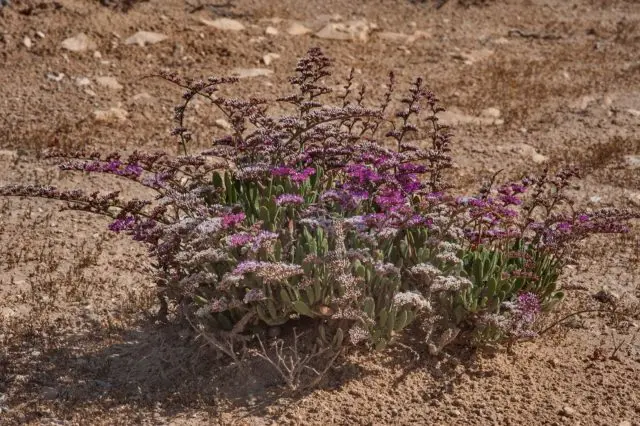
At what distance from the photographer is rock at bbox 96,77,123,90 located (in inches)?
458

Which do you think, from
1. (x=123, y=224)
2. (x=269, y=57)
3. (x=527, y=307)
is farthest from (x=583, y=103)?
(x=123, y=224)

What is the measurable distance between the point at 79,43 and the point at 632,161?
8.13 metres

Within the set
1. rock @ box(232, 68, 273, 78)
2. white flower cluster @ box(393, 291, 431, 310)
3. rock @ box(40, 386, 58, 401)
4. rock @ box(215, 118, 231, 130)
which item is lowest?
rock @ box(40, 386, 58, 401)

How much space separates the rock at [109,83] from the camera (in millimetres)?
11633

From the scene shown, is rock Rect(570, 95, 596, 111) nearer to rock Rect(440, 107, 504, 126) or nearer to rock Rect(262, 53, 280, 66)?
rock Rect(440, 107, 504, 126)

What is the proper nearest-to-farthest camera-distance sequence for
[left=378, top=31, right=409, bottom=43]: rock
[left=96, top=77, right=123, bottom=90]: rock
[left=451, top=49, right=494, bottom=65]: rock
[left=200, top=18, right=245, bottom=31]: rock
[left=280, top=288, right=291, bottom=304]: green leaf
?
1. [left=280, top=288, right=291, bottom=304]: green leaf
2. [left=96, top=77, right=123, bottom=90]: rock
3. [left=200, top=18, right=245, bottom=31]: rock
4. [left=451, top=49, right=494, bottom=65]: rock
5. [left=378, top=31, right=409, bottom=43]: rock

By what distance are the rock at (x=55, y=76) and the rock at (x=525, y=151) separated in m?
6.18

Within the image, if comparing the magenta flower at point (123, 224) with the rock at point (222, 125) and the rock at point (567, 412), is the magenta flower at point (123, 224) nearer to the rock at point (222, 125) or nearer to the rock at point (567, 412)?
the rock at point (567, 412)

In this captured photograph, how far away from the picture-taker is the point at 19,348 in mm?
5809

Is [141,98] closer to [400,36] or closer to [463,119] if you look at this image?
[463,119]

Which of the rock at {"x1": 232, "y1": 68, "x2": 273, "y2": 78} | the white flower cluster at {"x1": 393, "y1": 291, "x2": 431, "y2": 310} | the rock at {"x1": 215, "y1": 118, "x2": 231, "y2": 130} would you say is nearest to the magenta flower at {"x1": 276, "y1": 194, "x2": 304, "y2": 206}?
the white flower cluster at {"x1": 393, "y1": 291, "x2": 431, "y2": 310}

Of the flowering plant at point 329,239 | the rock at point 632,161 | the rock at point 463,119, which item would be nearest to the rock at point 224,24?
the rock at point 463,119

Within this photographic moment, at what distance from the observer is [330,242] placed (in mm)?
5246

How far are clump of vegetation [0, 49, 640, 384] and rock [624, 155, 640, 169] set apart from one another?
16.0 feet
